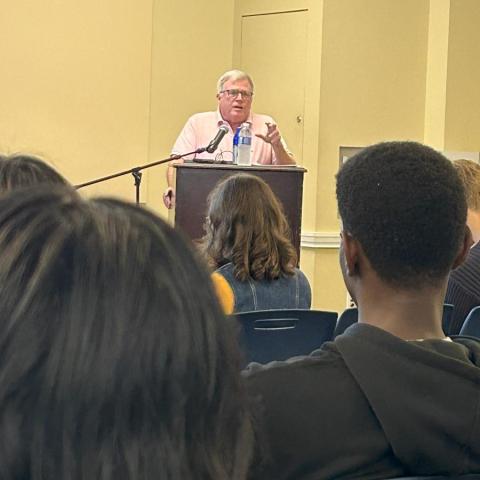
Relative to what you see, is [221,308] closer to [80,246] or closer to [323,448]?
[80,246]

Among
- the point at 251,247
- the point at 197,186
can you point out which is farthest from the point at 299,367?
the point at 197,186

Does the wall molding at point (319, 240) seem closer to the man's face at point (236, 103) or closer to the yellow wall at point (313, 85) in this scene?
the yellow wall at point (313, 85)

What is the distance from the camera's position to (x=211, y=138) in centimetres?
564

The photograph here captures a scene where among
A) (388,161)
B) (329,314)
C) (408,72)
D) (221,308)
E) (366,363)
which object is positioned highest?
(408,72)

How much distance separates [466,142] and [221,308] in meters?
6.24

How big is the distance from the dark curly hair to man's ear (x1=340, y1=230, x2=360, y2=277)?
0.02 m

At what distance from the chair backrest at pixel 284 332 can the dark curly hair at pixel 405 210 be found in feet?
3.63

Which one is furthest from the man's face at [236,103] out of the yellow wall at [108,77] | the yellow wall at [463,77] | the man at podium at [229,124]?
the yellow wall at [463,77]

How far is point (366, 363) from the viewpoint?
4.39 feet

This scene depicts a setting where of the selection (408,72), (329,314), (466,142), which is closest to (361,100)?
(408,72)

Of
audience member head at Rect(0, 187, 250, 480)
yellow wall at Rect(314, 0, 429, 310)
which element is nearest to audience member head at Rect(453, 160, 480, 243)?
audience member head at Rect(0, 187, 250, 480)

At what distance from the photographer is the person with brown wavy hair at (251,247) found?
3025 mm

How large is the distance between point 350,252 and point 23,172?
2.20ft

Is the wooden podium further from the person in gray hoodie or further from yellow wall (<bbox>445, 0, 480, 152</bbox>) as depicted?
the person in gray hoodie
